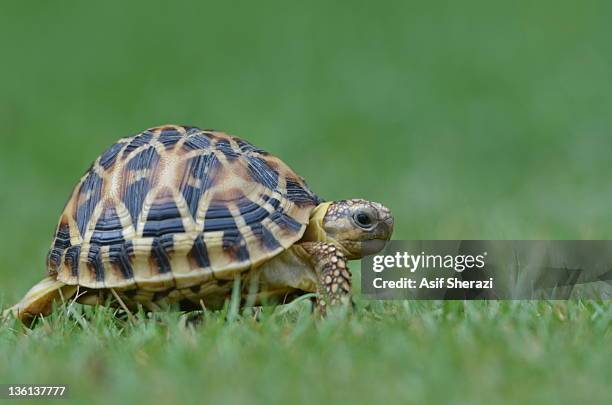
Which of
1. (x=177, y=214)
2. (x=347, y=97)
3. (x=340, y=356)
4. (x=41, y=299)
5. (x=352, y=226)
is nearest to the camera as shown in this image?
(x=340, y=356)

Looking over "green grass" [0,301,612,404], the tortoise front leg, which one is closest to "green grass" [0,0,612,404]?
"green grass" [0,301,612,404]

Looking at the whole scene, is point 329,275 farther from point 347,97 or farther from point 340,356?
point 347,97

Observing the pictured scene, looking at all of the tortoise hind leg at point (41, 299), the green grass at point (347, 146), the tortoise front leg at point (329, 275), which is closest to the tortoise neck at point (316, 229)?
the tortoise front leg at point (329, 275)

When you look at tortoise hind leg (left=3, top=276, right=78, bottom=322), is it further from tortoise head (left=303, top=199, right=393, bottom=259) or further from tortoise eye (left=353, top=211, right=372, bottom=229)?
tortoise eye (left=353, top=211, right=372, bottom=229)

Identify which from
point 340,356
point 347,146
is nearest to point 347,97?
point 347,146

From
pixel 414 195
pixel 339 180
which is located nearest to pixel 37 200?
pixel 339 180

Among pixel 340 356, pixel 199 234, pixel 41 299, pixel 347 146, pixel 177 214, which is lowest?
pixel 340 356
